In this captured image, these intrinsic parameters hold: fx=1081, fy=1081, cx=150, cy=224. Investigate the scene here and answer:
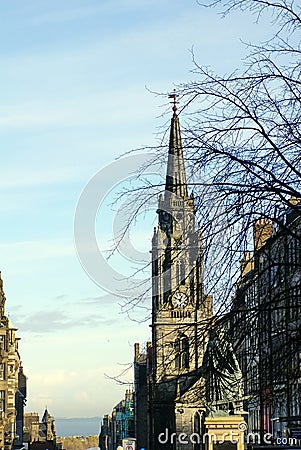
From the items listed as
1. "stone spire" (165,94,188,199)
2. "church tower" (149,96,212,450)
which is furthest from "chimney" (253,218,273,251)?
"stone spire" (165,94,188,199)

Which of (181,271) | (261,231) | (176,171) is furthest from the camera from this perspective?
(181,271)

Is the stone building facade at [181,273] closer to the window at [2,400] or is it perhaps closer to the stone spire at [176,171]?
the stone spire at [176,171]

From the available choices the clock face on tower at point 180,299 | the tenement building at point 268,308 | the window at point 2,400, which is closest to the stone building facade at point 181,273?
the clock face on tower at point 180,299

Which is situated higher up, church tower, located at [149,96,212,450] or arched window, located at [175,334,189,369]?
church tower, located at [149,96,212,450]

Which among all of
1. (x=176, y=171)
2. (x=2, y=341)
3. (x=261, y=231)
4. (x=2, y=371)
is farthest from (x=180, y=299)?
(x=2, y=341)

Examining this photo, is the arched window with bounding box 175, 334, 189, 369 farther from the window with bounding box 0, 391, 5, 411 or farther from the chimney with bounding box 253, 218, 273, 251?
the window with bounding box 0, 391, 5, 411

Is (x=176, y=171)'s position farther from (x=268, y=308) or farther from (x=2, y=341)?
(x=2, y=341)

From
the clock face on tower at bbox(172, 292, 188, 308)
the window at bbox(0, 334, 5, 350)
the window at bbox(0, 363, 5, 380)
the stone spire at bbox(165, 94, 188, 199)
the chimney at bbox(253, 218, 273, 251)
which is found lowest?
the clock face on tower at bbox(172, 292, 188, 308)

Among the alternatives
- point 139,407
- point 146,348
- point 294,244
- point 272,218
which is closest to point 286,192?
point 272,218

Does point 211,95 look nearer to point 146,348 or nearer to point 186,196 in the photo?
point 186,196

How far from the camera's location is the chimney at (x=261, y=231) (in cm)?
1720

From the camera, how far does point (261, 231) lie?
1748 cm

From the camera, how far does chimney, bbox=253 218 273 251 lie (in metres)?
17.2

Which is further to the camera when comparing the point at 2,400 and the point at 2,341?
the point at 2,341
